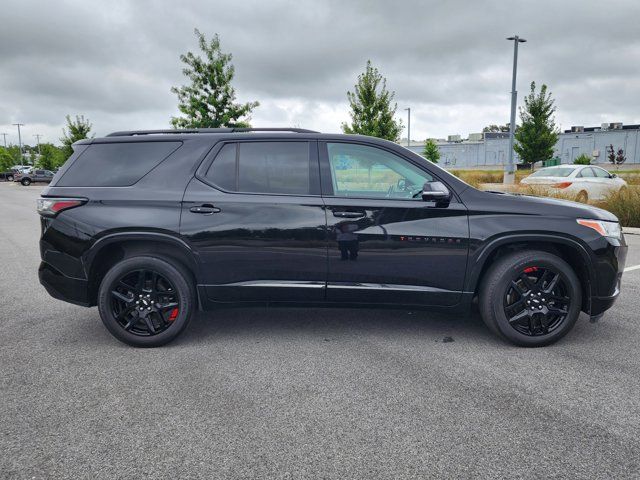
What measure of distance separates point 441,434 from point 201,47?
22.9 meters

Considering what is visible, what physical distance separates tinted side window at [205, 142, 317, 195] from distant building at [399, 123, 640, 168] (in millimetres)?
55129

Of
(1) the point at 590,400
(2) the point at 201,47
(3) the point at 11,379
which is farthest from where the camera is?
(2) the point at 201,47

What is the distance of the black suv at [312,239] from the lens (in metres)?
3.89

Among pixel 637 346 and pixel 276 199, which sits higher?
pixel 276 199

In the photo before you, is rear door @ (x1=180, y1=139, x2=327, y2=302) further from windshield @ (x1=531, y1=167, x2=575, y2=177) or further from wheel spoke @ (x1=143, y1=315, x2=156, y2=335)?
windshield @ (x1=531, y1=167, x2=575, y2=177)

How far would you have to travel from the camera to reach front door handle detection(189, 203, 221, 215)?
3953 mm

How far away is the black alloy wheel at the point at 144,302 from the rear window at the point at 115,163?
816 millimetres

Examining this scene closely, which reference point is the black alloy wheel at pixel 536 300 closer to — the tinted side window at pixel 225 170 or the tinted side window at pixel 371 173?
the tinted side window at pixel 371 173

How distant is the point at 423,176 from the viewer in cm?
400

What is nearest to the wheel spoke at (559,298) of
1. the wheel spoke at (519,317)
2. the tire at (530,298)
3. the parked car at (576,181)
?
the tire at (530,298)

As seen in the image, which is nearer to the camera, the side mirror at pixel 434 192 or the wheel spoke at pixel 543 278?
the side mirror at pixel 434 192

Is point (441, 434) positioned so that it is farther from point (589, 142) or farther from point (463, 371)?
point (589, 142)

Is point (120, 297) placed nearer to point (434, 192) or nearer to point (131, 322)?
point (131, 322)

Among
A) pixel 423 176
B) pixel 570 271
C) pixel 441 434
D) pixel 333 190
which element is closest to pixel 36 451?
pixel 441 434
